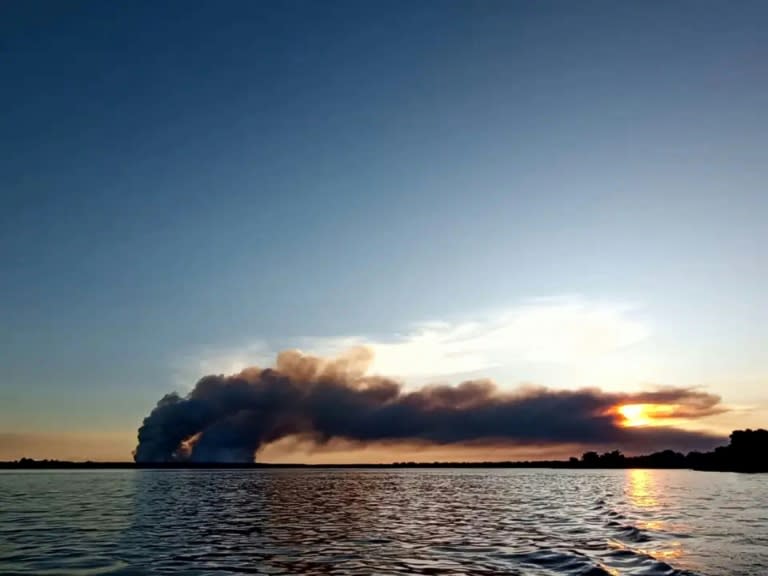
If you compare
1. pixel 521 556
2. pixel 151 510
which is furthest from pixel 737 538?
pixel 151 510

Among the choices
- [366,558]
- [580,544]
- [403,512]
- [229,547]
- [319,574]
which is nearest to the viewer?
[319,574]

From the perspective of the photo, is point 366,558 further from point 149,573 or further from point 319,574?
point 149,573

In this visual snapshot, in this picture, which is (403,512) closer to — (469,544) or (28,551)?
(469,544)

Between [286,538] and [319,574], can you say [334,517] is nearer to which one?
[286,538]

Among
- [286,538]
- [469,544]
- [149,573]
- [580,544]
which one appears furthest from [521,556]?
[149,573]

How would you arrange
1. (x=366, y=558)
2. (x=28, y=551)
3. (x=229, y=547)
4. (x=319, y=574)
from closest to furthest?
1. (x=319, y=574)
2. (x=366, y=558)
3. (x=28, y=551)
4. (x=229, y=547)

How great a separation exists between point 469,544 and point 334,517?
2271 cm

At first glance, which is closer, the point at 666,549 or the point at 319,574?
the point at 319,574

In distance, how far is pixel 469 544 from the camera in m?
39.8

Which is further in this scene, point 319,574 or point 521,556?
point 521,556

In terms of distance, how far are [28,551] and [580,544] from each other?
3316 cm

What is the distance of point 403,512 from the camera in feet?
213

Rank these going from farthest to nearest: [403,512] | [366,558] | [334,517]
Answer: [403,512]
[334,517]
[366,558]

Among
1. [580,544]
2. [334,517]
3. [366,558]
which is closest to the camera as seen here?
[366,558]
